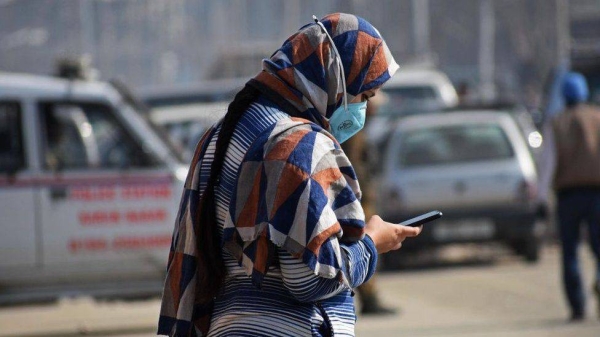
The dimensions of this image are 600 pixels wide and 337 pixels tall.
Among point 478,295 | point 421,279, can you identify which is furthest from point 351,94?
point 421,279

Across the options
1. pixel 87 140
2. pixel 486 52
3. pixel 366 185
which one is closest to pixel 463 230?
pixel 366 185

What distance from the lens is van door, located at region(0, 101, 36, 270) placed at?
9.30 meters

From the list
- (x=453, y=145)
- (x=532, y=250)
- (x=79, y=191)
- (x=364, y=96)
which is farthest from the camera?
(x=453, y=145)

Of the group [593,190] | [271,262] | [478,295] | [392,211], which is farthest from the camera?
[392,211]

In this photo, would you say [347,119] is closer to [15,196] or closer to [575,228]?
[575,228]

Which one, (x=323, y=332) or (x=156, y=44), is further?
(x=156, y=44)

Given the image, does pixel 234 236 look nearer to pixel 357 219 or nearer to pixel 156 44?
pixel 357 219

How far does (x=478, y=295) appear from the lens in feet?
36.9

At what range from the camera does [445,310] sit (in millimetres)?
10344

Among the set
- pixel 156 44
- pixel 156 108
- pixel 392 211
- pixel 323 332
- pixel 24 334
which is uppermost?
pixel 323 332

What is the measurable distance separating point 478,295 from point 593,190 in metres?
2.36

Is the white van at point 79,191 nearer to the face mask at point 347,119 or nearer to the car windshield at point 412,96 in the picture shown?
the face mask at point 347,119

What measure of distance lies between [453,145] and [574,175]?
16.7 ft

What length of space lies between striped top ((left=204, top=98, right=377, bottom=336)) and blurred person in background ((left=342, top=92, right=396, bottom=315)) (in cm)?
618
